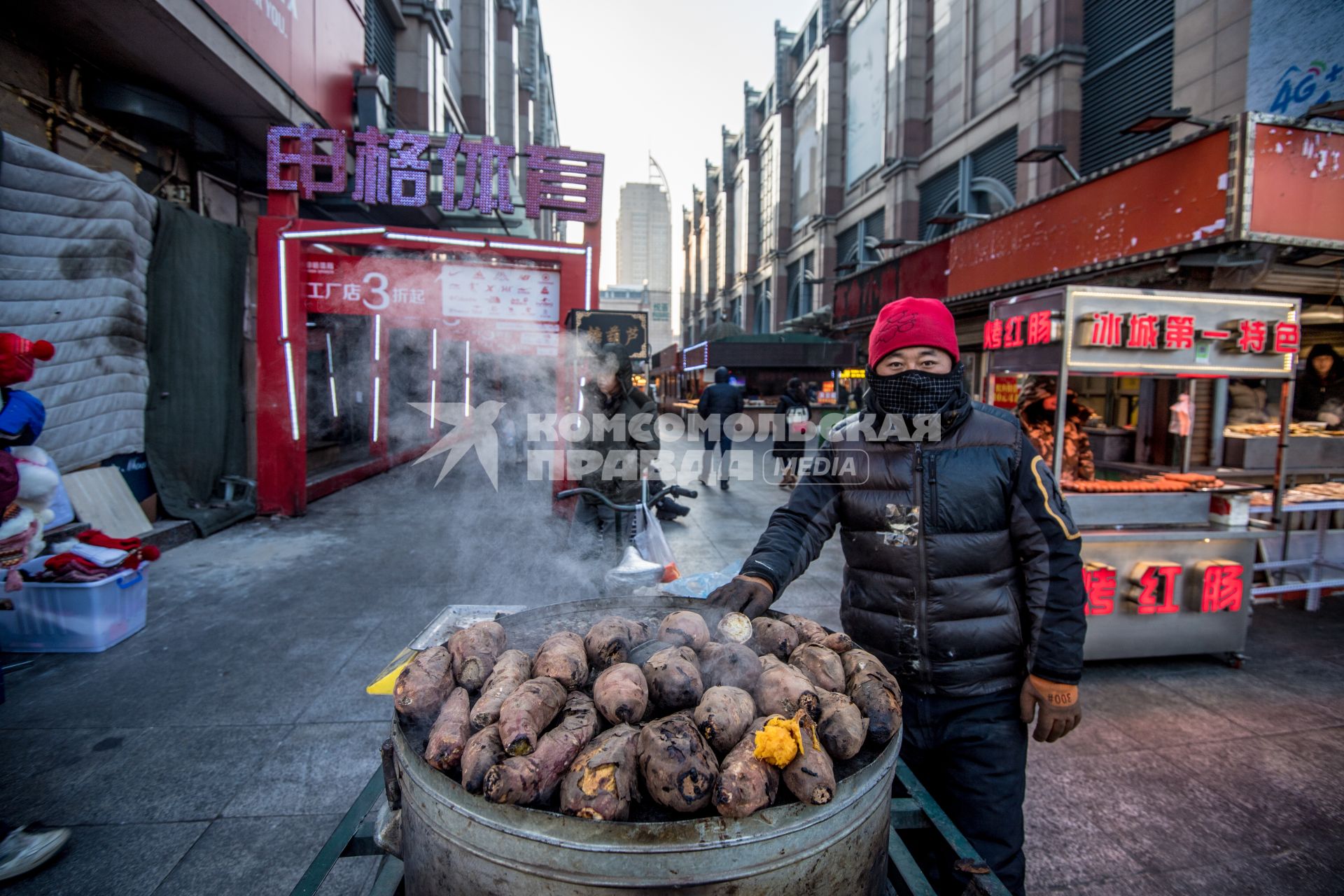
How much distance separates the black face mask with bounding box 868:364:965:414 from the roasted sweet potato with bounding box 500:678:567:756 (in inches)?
54.2

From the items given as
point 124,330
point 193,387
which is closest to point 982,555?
point 124,330

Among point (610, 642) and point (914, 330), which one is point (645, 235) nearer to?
point (914, 330)

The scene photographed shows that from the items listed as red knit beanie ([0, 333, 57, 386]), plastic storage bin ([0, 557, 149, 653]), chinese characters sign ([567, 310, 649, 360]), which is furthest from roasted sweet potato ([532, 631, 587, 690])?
chinese characters sign ([567, 310, 649, 360])

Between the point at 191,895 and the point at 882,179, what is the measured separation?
21.7 metres

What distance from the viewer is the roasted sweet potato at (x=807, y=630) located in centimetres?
184

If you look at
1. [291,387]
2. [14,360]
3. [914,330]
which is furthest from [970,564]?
[291,387]

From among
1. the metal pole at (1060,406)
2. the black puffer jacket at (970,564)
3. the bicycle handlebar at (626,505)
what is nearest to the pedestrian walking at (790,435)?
the metal pole at (1060,406)

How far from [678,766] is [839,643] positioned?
2.61 ft

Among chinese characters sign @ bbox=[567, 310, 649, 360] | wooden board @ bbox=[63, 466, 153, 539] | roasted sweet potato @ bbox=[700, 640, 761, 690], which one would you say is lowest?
wooden board @ bbox=[63, 466, 153, 539]

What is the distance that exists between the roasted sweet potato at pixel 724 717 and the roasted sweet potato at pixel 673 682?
44mm

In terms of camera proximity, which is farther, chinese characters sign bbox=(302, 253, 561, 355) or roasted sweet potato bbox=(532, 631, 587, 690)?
chinese characters sign bbox=(302, 253, 561, 355)

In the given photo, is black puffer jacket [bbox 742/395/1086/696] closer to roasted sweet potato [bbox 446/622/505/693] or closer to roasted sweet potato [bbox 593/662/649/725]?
roasted sweet potato [bbox 593/662/649/725]

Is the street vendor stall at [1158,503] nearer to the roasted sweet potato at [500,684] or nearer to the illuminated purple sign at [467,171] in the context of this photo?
the roasted sweet potato at [500,684]

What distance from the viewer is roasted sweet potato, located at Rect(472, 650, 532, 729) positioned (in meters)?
1.36
